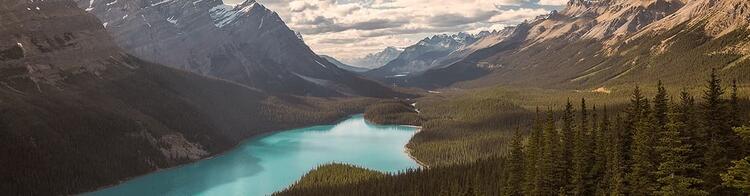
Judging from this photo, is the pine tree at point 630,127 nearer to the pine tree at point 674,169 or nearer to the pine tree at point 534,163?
the pine tree at point 534,163

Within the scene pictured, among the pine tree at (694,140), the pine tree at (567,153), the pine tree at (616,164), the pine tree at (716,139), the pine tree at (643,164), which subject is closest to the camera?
the pine tree at (716,139)

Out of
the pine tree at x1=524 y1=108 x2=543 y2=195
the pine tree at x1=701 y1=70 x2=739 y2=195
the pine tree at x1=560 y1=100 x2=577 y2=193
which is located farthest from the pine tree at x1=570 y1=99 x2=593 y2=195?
the pine tree at x1=701 y1=70 x2=739 y2=195

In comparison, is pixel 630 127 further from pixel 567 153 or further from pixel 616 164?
pixel 616 164

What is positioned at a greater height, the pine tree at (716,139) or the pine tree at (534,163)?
the pine tree at (716,139)

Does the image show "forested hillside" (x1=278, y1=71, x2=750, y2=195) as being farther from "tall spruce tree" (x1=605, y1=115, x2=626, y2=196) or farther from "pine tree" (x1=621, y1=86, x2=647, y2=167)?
"tall spruce tree" (x1=605, y1=115, x2=626, y2=196)

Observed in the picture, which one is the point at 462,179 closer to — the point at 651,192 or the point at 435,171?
the point at 435,171

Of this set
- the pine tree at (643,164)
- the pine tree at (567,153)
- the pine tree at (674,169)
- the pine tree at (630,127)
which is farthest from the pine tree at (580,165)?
the pine tree at (674,169)

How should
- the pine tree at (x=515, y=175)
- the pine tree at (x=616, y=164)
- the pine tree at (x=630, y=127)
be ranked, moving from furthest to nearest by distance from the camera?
the pine tree at (x=515, y=175), the pine tree at (x=630, y=127), the pine tree at (x=616, y=164)
